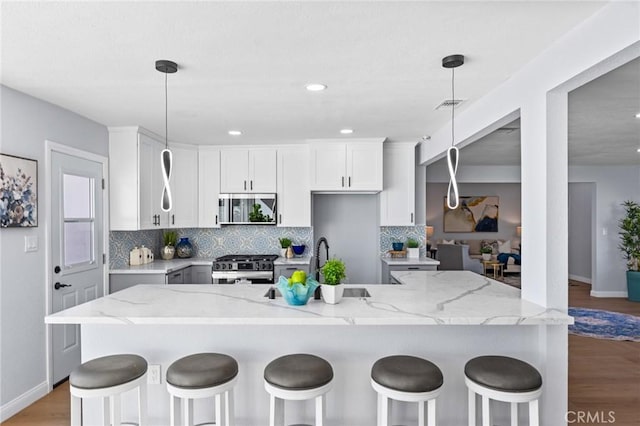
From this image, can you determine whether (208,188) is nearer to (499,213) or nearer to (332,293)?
(332,293)

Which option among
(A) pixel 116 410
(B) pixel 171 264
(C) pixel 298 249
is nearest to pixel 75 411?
(A) pixel 116 410

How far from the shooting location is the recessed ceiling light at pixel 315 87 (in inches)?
109

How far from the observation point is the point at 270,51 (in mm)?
2223

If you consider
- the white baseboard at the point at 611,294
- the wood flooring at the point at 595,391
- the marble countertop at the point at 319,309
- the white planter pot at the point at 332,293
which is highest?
the white planter pot at the point at 332,293

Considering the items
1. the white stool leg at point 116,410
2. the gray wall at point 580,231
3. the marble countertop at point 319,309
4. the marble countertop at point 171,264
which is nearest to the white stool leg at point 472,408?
the marble countertop at point 319,309

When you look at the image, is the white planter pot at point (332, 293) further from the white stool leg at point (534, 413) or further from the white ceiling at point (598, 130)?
the white ceiling at point (598, 130)

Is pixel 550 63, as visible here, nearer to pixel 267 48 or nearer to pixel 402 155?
pixel 267 48

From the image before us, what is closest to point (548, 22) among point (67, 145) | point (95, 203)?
point (67, 145)

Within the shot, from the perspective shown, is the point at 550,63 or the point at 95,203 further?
the point at 95,203

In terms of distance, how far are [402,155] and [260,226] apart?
7.02 ft

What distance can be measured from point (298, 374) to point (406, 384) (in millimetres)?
543

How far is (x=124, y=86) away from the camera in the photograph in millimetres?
2809

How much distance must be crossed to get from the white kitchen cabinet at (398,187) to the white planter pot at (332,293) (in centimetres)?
271

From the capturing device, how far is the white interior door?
10.9 ft
